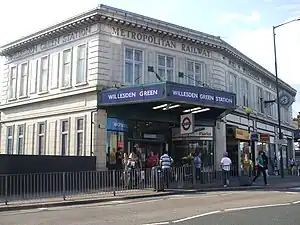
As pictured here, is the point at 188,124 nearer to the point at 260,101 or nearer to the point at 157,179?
the point at 157,179

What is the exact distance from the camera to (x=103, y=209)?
13453 millimetres

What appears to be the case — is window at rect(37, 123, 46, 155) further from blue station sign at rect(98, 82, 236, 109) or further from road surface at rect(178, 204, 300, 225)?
road surface at rect(178, 204, 300, 225)

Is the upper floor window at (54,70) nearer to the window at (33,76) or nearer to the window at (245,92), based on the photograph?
the window at (33,76)

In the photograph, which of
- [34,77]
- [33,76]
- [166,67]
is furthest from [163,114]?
[33,76]

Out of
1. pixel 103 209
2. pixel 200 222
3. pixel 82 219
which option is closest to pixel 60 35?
pixel 103 209

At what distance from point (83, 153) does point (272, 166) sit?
20797 millimetres

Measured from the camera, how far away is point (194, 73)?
1150 inches

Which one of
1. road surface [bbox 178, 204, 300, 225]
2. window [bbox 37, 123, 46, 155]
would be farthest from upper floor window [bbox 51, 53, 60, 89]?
road surface [bbox 178, 204, 300, 225]

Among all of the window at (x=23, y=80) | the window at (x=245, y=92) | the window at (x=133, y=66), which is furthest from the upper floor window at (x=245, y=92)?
the window at (x=23, y=80)

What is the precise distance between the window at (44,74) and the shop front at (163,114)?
5675 mm

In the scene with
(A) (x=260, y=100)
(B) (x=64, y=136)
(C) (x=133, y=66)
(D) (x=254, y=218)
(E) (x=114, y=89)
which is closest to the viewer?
(D) (x=254, y=218)

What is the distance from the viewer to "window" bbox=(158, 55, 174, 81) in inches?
1075

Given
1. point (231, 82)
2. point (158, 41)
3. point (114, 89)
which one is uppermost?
point (158, 41)

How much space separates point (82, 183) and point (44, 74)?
12.0 m
